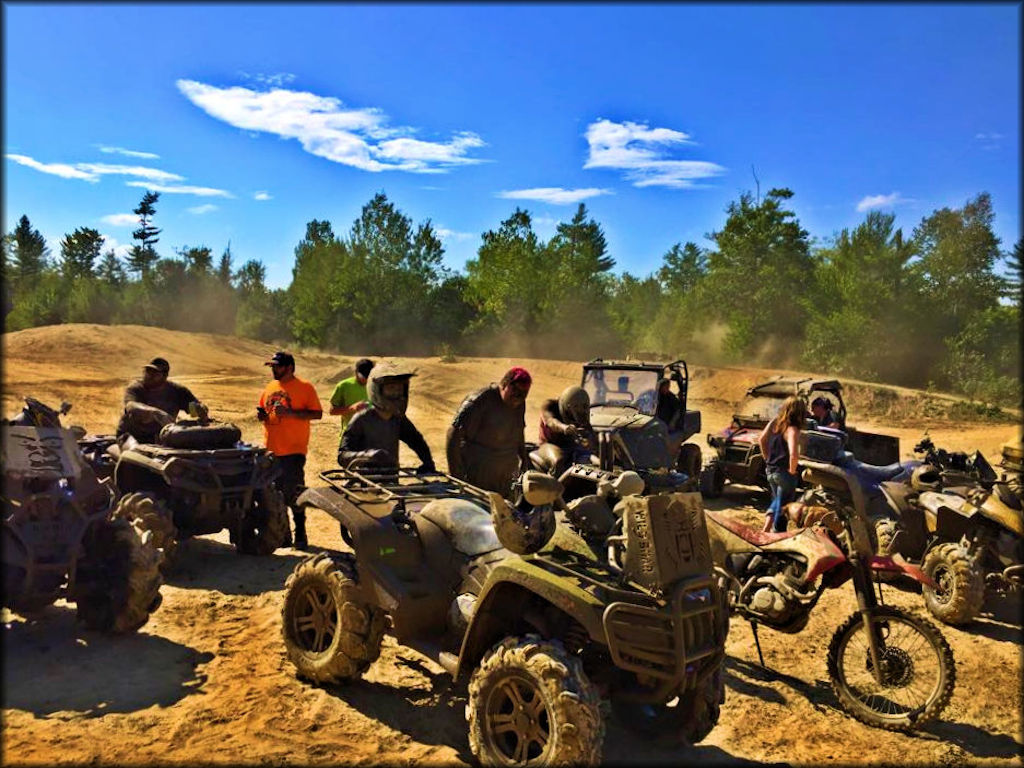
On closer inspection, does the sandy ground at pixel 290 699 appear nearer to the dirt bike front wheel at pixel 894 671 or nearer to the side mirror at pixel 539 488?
the dirt bike front wheel at pixel 894 671

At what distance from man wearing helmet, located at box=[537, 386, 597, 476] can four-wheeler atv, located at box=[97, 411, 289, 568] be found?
2.77 m

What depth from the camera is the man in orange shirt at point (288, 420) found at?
7656mm

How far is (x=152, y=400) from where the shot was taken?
7777mm

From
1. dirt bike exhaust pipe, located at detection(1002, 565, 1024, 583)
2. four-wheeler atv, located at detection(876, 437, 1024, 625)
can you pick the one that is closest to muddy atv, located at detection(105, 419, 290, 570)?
four-wheeler atv, located at detection(876, 437, 1024, 625)

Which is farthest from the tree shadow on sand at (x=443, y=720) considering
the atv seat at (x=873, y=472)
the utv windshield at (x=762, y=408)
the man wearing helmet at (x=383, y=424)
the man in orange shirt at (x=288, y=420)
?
the utv windshield at (x=762, y=408)

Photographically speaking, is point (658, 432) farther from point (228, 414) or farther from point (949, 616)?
point (228, 414)

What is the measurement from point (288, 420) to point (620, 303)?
152 feet

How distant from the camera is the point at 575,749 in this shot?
129 inches

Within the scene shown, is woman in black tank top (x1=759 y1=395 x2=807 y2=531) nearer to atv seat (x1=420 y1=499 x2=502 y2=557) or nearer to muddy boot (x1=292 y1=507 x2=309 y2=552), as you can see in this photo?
atv seat (x1=420 y1=499 x2=502 y2=557)

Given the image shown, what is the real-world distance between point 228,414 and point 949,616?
15894 millimetres

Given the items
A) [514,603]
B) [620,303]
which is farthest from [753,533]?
[620,303]

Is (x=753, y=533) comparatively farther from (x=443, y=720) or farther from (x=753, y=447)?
(x=753, y=447)

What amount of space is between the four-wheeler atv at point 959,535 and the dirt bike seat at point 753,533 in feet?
6.46

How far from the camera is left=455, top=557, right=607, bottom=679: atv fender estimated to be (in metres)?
3.46
